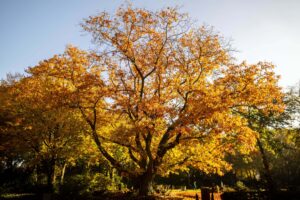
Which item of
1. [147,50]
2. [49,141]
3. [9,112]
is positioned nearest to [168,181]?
[49,141]

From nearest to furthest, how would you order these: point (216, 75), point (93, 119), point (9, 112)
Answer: point (216, 75) < point (93, 119) < point (9, 112)

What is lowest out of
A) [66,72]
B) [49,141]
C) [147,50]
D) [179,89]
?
[49,141]

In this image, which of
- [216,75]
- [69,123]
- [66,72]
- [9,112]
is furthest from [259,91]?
[9,112]

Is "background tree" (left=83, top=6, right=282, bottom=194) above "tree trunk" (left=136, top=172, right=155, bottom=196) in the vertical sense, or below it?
above

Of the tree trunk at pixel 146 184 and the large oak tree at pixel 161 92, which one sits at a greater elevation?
the large oak tree at pixel 161 92

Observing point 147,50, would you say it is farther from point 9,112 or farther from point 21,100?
point 9,112

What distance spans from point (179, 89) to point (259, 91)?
5.05 m

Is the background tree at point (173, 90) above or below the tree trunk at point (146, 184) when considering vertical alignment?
above

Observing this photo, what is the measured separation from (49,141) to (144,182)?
1212 centimetres

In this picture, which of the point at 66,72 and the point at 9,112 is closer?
the point at 66,72

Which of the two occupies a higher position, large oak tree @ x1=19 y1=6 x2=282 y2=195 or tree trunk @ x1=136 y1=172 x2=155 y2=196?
large oak tree @ x1=19 y1=6 x2=282 y2=195

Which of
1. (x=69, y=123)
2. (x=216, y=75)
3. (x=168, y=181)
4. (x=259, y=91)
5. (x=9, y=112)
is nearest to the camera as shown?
(x=259, y=91)

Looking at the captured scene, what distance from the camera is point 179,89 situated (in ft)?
51.8

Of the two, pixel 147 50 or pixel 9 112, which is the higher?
pixel 147 50
